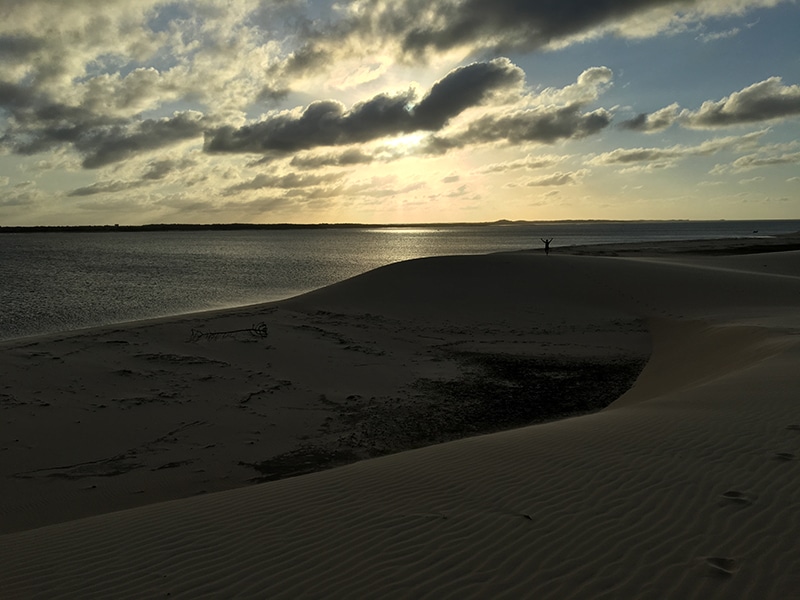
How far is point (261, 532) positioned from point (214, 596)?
1.04m

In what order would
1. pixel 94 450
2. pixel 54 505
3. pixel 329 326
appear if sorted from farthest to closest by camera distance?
pixel 329 326
pixel 94 450
pixel 54 505

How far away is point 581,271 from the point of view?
25.5 m

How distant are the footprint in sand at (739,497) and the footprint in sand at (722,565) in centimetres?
104

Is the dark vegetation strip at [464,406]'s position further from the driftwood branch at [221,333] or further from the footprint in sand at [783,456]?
the driftwood branch at [221,333]

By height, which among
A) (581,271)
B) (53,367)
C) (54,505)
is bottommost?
(54,505)

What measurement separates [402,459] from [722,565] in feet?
13.0

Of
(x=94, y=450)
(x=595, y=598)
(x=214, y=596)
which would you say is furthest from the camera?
(x=94, y=450)

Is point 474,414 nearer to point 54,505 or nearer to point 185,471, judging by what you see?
point 185,471

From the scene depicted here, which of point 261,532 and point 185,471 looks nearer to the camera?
point 261,532

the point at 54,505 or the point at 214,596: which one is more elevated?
the point at 214,596

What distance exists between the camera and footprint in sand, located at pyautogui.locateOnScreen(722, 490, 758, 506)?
4.67 meters

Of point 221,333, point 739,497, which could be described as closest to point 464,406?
point 739,497

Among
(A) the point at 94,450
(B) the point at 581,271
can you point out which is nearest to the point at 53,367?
(A) the point at 94,450

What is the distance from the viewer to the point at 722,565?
3754 mm
